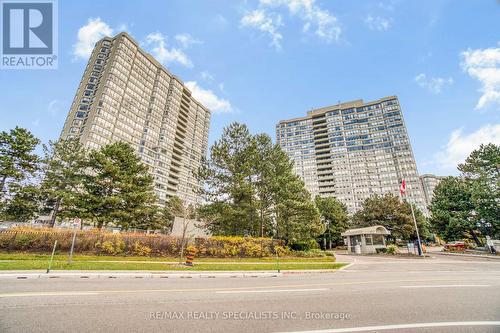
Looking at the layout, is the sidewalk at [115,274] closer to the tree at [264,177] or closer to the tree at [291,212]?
the tree at [291,212]

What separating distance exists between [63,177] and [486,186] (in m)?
61.0

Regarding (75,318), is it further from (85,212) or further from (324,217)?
(324,217)

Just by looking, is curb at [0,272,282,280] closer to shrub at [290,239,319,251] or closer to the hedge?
the hedge

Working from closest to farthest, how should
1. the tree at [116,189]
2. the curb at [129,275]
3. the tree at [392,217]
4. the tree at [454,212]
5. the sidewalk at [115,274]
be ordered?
the curb at [129,275] → the sidewalk at [115,274] → the tree at [116,189] → the tree at [454,212] → the tree at [392,217]

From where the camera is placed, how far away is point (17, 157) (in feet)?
93.9

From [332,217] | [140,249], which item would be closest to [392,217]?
[332,217]

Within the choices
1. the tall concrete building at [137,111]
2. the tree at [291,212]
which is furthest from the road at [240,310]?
the tall concrete building at [137,111]

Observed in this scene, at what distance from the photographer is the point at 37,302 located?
5633mm

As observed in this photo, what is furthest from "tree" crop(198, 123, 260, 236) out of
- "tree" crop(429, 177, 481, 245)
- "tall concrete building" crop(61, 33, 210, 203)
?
"tall concrete building" crop(61, 33, 210, 203)

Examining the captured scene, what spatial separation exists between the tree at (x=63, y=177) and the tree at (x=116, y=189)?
4.69 ft

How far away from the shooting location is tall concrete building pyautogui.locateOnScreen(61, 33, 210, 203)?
7181cm

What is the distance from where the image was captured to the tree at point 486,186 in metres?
32.8

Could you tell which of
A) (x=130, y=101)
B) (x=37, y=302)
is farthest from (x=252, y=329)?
(x=130, y=101)

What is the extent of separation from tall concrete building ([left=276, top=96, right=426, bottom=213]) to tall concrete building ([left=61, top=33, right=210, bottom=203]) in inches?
2296
